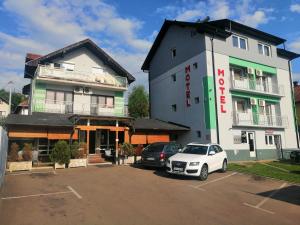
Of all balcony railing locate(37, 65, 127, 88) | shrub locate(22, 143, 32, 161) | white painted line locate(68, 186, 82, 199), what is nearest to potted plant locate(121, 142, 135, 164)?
shrub locate(22, 143, 32, 161)

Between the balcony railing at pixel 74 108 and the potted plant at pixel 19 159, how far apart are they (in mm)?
5682

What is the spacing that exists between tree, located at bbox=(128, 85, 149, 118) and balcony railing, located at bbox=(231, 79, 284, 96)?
60.5 feet

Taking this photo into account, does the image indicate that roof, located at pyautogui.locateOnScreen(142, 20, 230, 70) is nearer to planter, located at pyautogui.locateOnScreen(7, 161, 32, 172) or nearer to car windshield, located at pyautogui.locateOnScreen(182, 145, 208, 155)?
car windshield, located at pyautogui.locateOnScreen(182, 145, 208, 155)

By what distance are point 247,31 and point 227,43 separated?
9.64 ft

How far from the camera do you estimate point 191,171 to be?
1291 cm

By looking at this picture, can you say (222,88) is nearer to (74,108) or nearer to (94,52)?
(94,52)

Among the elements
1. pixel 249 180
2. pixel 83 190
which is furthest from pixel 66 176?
pixel 249 180

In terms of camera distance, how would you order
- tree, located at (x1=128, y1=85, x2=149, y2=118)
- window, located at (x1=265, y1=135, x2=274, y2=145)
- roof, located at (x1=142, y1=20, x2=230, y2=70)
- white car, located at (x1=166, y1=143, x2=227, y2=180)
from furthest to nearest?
tree, located at (x1=128, y1=85, x2=149, y2=118) < window, located at (x1=265, y1=135, x2=274, y2=145) < roof, located at (x1=142, y1=20, x2=230, y2=70) < white car, located at (x1=166, y1=143, x2=227, y2=180)

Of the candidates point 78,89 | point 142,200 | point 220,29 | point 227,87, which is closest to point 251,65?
point 227,87

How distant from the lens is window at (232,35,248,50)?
24203 mm

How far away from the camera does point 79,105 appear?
908 inches

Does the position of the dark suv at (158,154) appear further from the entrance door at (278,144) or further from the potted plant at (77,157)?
the entrance door at (278,144)

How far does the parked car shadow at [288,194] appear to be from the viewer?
399 inches

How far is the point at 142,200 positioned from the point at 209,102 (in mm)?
13998
